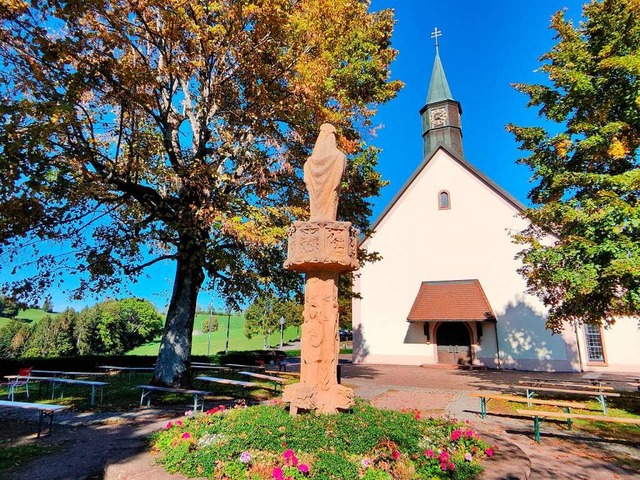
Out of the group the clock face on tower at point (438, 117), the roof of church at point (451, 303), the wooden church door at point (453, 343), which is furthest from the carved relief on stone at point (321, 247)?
the clock face on tower at point (438, 117)

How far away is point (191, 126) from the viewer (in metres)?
12.5

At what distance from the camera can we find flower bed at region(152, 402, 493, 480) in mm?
4047

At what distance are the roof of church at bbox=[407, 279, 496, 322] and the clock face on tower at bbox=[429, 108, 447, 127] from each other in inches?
533

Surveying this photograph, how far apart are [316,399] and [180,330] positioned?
7318mm

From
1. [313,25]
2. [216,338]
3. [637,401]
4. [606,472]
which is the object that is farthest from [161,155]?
[216,338]

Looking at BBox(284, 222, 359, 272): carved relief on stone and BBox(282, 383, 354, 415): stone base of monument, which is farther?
BBox(284, 222, 359, 272): carved relief on stone

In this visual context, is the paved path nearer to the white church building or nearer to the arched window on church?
the white church building

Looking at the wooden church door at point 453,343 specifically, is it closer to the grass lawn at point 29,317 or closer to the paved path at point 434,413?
the paved path at point 434,413

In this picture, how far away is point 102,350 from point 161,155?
35.3m

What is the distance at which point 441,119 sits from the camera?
1176 inches

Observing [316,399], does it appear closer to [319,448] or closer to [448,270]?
[319,448]

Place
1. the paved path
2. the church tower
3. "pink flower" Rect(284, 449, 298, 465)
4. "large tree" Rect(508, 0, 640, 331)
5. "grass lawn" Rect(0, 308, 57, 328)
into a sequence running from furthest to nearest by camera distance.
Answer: "grass lawn" Rect(0, 308, 57, 328) → the church tower → "large tree" Rect(508, 0, 640, 331) → the paved path → "pink flower" Rect(284, 449, 298, 465)

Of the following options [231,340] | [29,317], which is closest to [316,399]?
[231,340]

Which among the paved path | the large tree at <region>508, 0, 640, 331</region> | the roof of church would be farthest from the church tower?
the paved path
